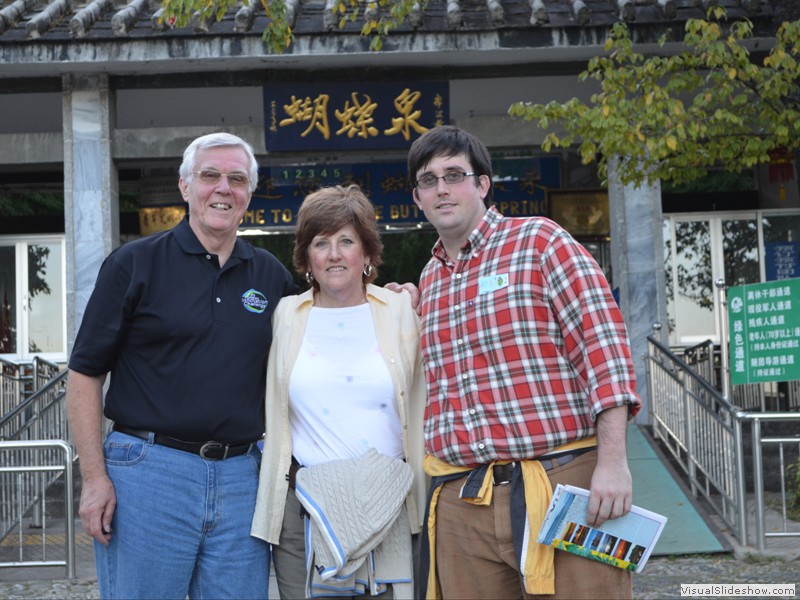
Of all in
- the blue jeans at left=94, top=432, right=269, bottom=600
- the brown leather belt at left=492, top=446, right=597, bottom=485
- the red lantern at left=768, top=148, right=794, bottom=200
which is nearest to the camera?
the brown leather belt at left=492, top=446, right=597, bottom=485

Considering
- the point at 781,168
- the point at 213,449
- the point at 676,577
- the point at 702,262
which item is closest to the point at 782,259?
the point at 702,262

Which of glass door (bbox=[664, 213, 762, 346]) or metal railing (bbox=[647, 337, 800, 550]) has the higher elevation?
glass door (bbox=[664, 213, 762, 346])

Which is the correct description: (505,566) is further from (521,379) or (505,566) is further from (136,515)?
(136,515)

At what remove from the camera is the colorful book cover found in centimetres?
323

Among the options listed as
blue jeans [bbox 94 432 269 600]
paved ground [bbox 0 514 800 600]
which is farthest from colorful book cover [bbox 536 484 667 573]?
paved ground [bbox 0 514 800 600]

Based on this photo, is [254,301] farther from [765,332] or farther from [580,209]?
[580,209]

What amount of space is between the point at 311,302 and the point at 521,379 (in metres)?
0.88

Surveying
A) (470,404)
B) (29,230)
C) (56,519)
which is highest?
(29,230)

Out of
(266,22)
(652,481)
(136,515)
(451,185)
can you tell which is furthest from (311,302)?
(266,22)

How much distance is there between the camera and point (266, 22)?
11070mm

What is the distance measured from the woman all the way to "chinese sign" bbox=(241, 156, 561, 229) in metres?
10.5

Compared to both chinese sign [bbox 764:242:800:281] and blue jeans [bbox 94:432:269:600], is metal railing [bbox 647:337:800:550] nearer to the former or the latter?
chinese sign [bbox 764:242:800:281]

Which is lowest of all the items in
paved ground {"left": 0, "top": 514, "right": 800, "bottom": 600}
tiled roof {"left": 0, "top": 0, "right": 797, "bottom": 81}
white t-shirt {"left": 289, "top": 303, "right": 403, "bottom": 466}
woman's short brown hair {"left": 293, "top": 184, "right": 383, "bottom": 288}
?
paved ground {"left": 0, "top": 514, "right": 800, "bottom": 600}

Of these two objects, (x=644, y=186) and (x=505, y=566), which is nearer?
(x=505, y=566)
